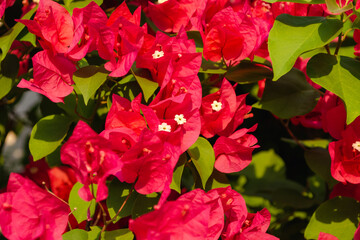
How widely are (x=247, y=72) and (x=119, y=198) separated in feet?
1.10

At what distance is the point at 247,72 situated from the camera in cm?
84

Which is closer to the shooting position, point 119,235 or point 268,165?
point 119,235

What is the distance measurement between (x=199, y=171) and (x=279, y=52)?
0.22 metres

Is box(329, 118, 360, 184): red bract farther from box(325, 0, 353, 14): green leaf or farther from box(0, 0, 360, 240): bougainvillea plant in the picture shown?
box(325, 0, 353, 14): green leaf

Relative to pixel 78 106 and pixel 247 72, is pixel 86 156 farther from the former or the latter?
pixel 247 72

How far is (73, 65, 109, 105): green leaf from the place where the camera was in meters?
0.68

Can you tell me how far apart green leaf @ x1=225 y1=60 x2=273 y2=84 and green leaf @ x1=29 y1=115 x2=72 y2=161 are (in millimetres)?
307

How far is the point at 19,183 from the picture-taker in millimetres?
645

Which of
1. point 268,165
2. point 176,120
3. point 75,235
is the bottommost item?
point 268,165

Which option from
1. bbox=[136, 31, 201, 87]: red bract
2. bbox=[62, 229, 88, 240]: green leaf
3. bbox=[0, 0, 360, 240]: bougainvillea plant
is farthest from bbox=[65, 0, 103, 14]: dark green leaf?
bbox=[62, 229, 88, 240]: green leaf

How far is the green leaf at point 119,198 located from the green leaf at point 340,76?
0.36 meters

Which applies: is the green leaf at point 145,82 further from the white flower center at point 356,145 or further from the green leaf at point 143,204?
the white flower center at point 356,145

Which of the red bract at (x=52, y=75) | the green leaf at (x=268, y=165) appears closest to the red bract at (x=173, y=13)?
the red bract at (x=52, y=75)

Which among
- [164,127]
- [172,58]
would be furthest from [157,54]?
[164,127]
